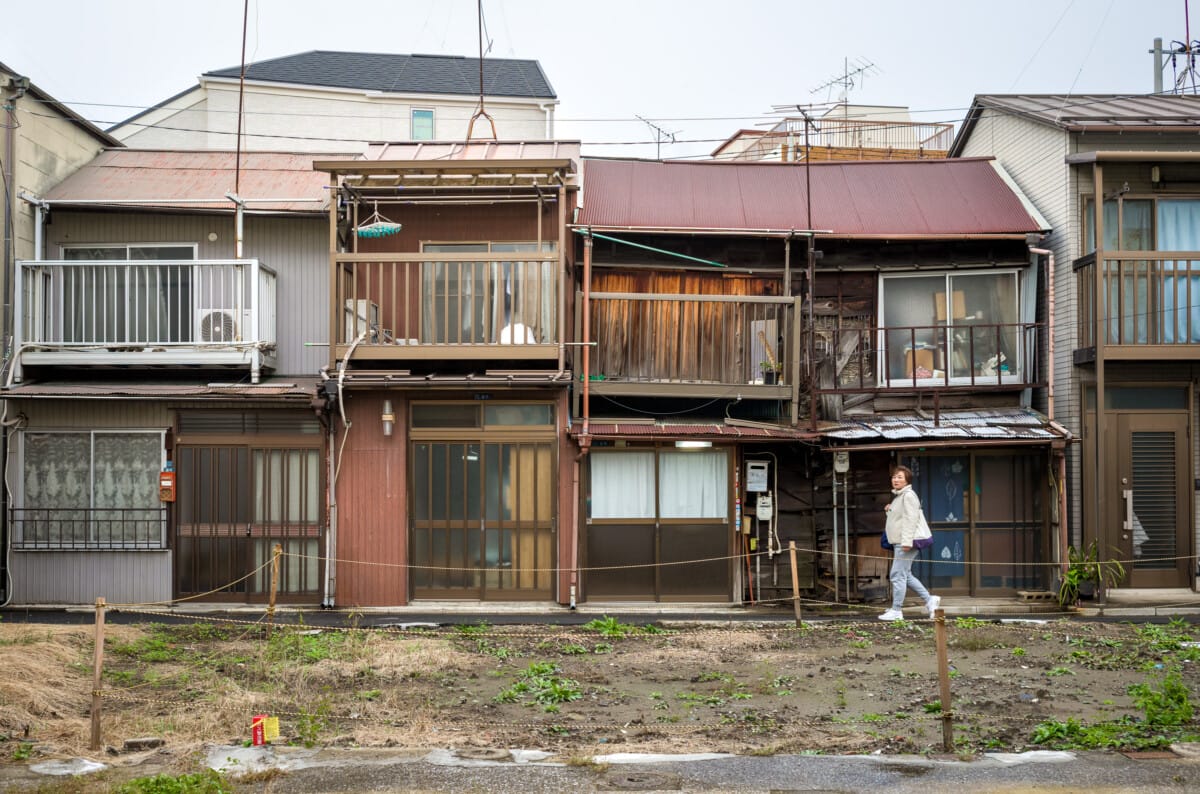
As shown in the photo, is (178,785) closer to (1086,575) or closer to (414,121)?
(1086,575)

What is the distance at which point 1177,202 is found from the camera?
1590 centimetres

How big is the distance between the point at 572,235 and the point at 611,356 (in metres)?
1.98

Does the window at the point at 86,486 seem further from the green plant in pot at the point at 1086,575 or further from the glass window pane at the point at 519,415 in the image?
the green plant in pot at the point at 1086,575

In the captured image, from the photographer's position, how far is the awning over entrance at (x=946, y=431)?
14797 mm

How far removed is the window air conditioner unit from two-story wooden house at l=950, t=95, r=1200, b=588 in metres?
9.98

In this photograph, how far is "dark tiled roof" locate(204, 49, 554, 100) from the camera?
3184cm

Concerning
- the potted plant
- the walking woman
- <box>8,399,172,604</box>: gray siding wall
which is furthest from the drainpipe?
<box>8,399,172,604</box>: gray siding wall

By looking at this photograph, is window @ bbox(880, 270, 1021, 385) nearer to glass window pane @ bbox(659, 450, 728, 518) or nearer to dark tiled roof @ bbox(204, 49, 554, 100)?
glass window pane @ bbox(659, 450, 728, 518)

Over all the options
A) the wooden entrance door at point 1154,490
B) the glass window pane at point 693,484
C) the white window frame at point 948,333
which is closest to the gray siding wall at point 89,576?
the glass window pane at point 693,484

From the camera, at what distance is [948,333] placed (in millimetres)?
16484

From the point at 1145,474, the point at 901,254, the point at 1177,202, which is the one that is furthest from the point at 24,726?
the point at 1177,202

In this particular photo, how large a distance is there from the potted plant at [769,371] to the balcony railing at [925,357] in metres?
0.88

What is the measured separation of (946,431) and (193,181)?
12075 millimetres

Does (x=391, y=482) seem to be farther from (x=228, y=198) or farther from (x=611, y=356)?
(x=228, y=198)
